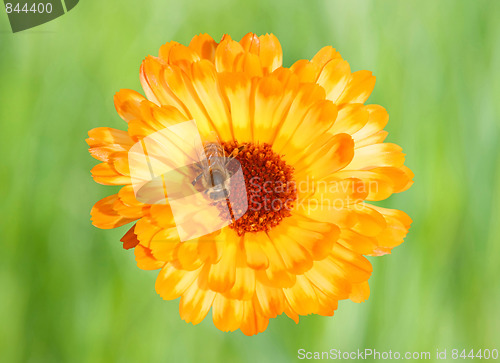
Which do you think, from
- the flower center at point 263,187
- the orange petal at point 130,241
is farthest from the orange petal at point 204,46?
the orange petal at point 130,241

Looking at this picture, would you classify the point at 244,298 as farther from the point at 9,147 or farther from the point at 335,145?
the point at 9,147

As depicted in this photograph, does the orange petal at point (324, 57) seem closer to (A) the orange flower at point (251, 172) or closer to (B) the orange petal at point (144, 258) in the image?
(A) the orange flower at point (251, 172)

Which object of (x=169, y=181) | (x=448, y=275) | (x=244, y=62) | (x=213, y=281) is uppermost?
(x=244, y=62)

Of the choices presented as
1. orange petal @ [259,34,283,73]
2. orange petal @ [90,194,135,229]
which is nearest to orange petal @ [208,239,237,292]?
orange petal @ [90,194,135,229]

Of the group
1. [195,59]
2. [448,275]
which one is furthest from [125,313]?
[448,275]

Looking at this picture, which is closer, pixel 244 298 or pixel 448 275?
pixel 244 298

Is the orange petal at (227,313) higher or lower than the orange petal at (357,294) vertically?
higher
